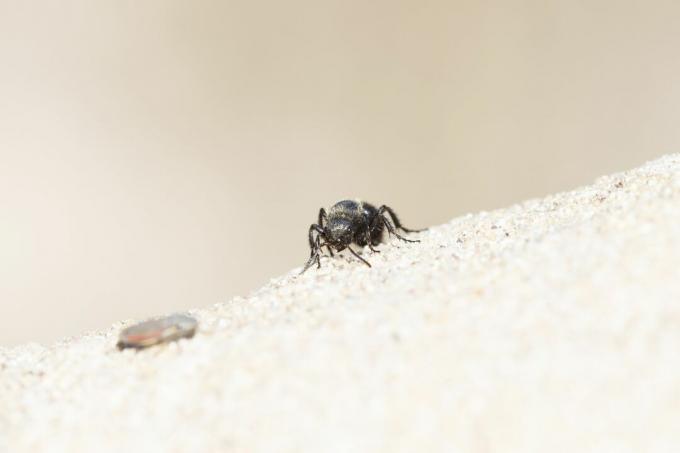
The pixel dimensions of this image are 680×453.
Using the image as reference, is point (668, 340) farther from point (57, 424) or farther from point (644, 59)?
point (644, 59)

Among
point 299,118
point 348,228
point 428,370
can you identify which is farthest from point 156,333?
point 299,118

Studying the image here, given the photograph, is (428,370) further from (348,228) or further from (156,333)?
(348,228)

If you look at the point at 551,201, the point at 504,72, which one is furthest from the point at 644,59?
the point at 551,201

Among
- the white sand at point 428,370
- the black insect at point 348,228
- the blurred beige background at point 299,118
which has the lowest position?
the white sand at point 428,370

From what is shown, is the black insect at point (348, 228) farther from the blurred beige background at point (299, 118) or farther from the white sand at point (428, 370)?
the blurred beige background at point (299, 118)

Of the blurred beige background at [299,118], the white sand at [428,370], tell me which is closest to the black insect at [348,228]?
the white sand at [428,370]

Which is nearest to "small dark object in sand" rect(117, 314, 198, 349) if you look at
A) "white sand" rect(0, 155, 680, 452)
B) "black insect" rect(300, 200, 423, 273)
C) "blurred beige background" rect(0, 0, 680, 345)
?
"white sand" rect(0, 155, 680, 452)
